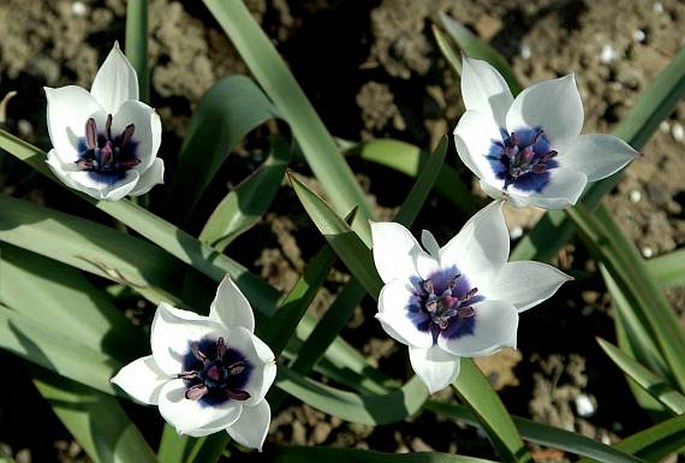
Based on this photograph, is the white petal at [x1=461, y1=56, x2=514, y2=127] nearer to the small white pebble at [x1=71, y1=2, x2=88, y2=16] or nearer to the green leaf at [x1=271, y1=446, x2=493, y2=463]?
the green leaf at [x1=271, y1=446, x2=493, y2=463]

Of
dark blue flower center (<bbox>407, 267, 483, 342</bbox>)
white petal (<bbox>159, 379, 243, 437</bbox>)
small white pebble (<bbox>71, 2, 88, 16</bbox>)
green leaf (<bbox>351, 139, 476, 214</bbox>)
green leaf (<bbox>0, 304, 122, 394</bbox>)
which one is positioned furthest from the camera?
small white pebble (<bbox>71, 2, 88, 16</bbox>)

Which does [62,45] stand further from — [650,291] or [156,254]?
[650,291]

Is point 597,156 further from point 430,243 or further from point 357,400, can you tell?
point 357,400

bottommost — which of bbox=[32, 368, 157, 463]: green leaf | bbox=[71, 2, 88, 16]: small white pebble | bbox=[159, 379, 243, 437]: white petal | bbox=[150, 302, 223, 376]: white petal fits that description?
bbox=[32, 368, 157, 463]: green leaf

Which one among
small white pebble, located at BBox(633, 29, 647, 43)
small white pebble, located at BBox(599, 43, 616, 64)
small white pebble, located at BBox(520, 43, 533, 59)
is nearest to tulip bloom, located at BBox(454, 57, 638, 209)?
small white pebble, located at BBox(520, 43, 533, 59)

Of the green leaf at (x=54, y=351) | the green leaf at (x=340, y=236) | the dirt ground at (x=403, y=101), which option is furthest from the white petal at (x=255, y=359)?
the dirt ground at (x=403, y=101)

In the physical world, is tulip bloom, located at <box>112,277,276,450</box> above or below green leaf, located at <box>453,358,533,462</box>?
above

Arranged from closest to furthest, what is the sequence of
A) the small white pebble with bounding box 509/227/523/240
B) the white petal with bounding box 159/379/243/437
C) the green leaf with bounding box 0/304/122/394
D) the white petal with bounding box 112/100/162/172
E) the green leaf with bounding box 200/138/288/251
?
1. the white petal with bounding box 159/379/243/437
2. the white petal with bounding box 112/100/162/172
3. the green leaf with bounding box 0/304/122/394
4. the green leaf with bounding box 200/138/288/251
5. the small white pebble with bounding box 509/227/523/240

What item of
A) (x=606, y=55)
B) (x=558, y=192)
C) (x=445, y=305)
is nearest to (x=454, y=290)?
(x=445, y=305)

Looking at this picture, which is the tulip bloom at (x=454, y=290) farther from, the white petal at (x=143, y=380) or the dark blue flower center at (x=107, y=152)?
the dark blue flower center at (x=107, y=152)
